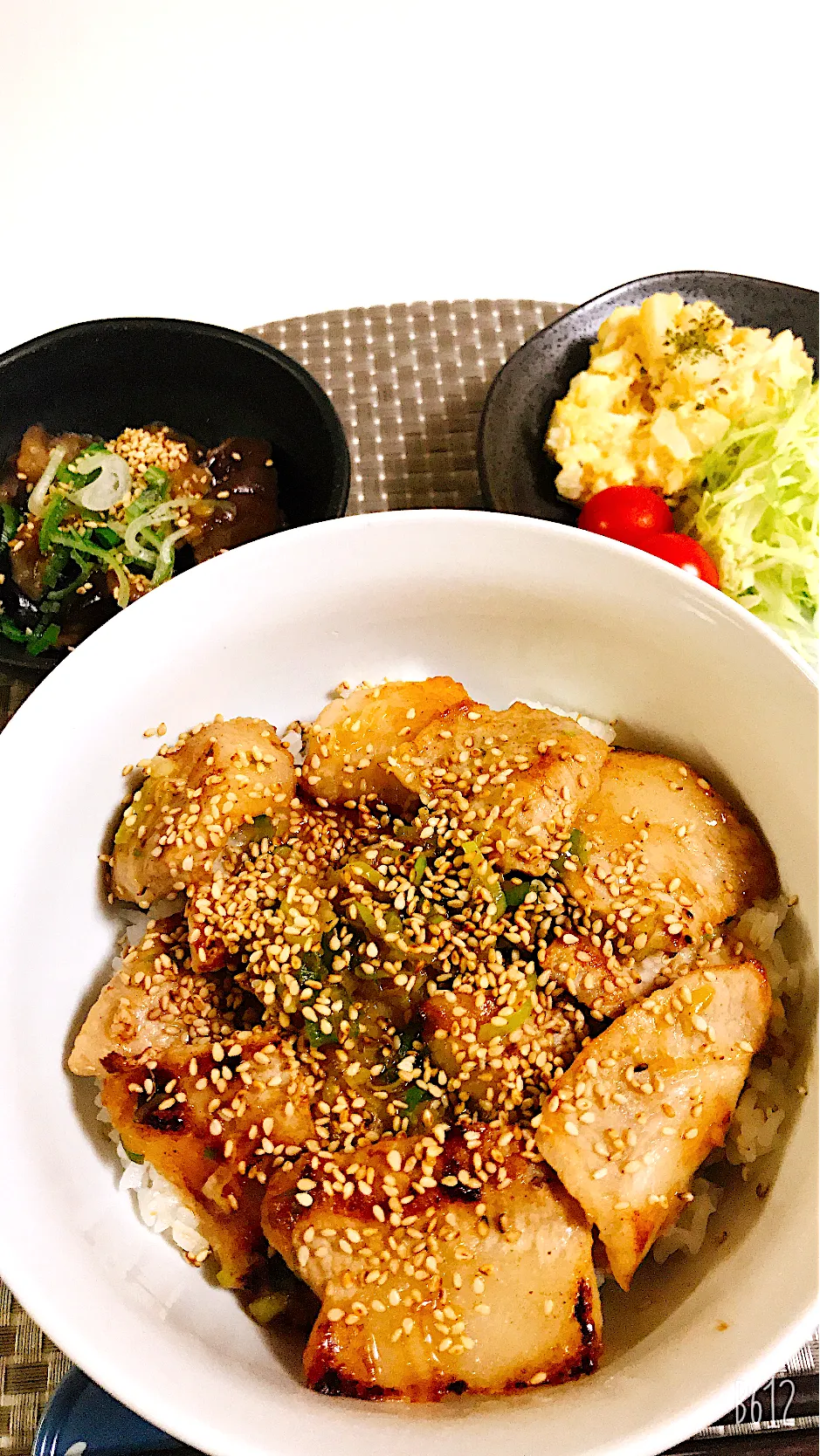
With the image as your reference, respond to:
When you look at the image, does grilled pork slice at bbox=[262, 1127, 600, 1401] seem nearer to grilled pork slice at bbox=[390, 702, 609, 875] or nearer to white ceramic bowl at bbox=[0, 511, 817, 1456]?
white ceramic bowl at bbox=[0, 511, 817, 1456]

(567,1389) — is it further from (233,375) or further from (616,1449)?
(233,375)

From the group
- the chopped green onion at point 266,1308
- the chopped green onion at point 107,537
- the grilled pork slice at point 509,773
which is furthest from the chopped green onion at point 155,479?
the chopped green onion at point 266,1308

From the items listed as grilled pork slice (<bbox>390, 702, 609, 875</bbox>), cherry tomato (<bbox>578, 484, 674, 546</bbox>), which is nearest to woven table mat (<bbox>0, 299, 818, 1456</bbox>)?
cherry tomato (<bbox>578, 484, 674, 546</bbox>)

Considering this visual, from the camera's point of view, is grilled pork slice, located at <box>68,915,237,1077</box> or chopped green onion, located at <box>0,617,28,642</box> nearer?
grilled pork slice, located at <box>68,915,237,1077</box>

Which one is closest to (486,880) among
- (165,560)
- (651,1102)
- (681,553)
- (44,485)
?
(651,1102)

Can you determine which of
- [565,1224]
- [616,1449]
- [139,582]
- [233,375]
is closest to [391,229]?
[233,375]

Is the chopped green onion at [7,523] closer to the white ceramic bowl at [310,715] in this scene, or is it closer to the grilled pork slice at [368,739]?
the white ceramic bowl at [310,715]
